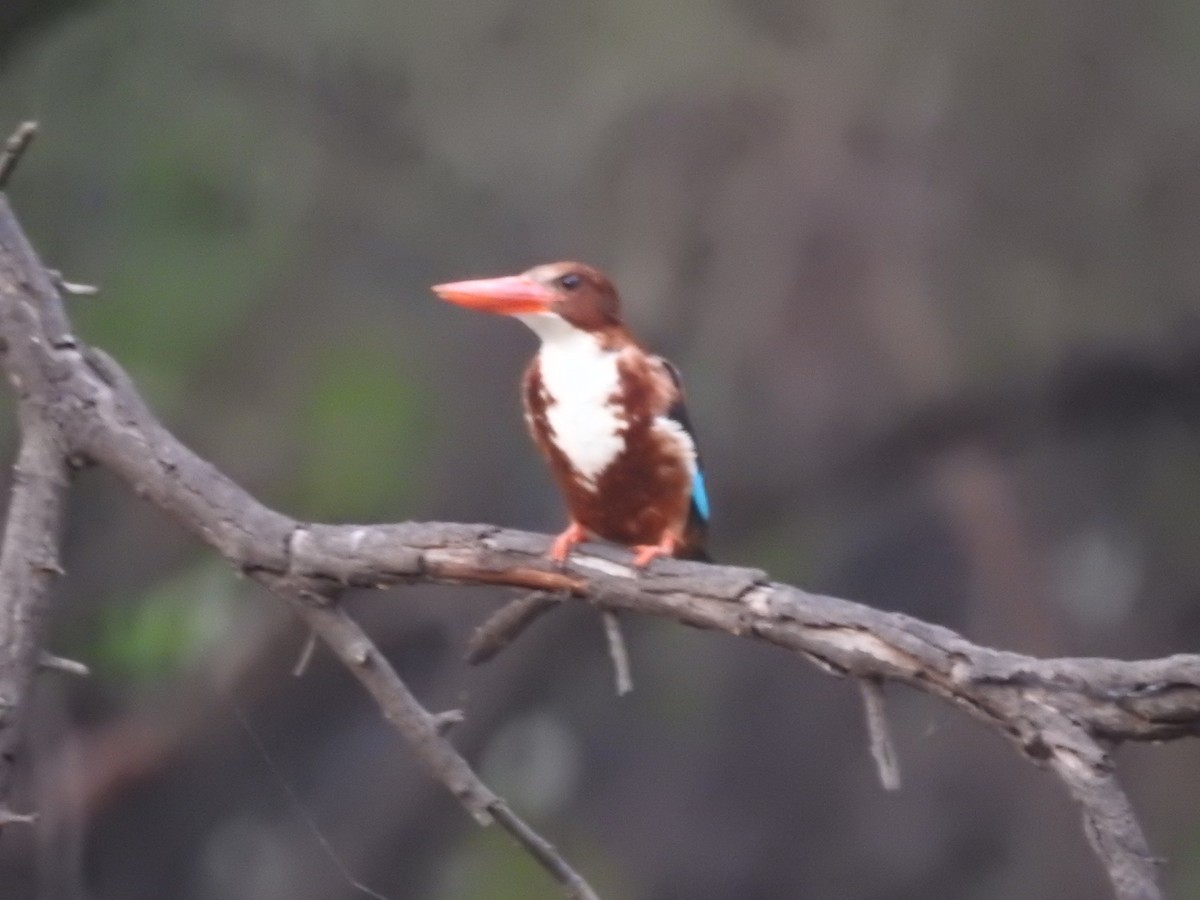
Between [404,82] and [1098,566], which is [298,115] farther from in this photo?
[1098,566]

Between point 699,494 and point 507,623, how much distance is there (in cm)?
29

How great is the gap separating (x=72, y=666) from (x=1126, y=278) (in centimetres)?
158

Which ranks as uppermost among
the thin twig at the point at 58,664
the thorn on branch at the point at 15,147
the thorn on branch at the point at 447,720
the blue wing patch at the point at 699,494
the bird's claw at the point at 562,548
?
the thorn on branch at the point at 15,147

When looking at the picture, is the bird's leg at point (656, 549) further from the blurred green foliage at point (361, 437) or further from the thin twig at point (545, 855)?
the blurred green foliage at point (361, 437)

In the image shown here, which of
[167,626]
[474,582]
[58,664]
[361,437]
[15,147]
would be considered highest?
[15,147]

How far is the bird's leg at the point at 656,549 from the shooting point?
1466mm

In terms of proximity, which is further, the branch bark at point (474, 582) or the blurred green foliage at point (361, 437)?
the blurred green foliage at point (361, 437)

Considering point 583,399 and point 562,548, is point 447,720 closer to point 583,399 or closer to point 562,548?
point 562,548

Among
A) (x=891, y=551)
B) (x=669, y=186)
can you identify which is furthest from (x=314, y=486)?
(x=891, y=551)

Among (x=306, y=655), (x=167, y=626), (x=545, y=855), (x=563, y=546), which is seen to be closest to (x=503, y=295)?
(x=563, y=546)

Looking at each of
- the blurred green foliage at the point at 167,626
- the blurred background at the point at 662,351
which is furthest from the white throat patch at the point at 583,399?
the blurred green foliage at the point at 167,626

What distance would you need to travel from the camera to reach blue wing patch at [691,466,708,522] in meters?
1.72

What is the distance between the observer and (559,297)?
167cm

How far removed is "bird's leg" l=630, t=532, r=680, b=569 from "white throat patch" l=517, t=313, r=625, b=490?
92 mm
